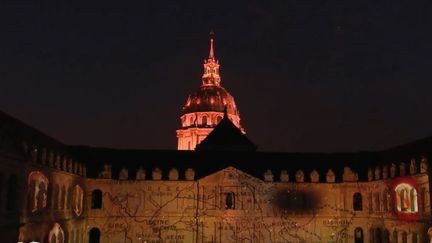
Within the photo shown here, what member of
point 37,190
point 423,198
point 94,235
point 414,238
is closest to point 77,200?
point 94,235

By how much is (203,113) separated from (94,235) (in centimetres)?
4183

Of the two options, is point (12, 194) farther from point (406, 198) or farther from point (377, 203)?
point (377, 203)

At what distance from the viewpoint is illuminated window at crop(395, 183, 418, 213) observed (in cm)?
4934

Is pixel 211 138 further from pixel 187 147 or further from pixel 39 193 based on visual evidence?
pixel 39 193

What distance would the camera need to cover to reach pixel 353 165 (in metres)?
63.9

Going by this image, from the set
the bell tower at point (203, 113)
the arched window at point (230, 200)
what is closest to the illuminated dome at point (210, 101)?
the bell tower at point (203, 113)

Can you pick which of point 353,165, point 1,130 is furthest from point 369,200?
point 1,130

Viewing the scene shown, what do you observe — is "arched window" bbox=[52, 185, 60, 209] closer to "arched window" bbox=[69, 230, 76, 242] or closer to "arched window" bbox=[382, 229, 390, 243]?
"arched window" bbox=[69, 230, 76, 242]

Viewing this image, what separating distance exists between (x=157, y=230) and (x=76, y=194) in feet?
33.4

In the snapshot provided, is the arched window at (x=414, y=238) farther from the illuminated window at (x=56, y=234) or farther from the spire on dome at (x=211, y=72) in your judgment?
the spire on dome at (x=211, y=72)

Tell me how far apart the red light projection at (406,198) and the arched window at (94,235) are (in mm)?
30940

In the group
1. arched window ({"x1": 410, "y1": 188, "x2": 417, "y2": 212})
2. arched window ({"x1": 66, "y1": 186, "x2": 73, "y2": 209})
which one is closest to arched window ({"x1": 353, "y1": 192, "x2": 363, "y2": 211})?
arched window ({"x1": 410, "y1": 188, "x2": 417, "y2": 212})

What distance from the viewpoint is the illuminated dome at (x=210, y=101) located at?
325 feet

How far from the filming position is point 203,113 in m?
98.1
